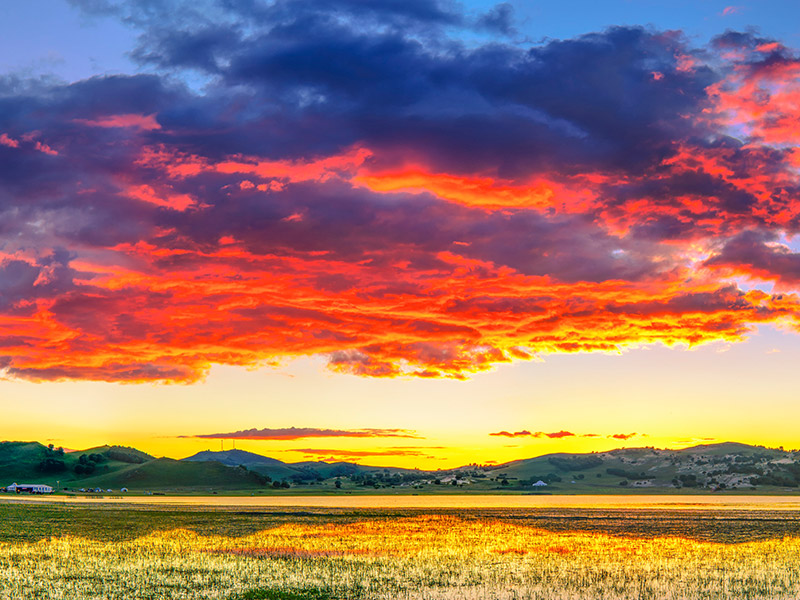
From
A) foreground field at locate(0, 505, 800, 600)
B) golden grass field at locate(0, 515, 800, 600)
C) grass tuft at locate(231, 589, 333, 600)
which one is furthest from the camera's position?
foreground field at locate(0, 505, 800, 600)

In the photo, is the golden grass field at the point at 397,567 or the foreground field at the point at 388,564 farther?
the foreground field at the point at 388,564

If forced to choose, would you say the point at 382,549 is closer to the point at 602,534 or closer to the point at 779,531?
the point at 602,534

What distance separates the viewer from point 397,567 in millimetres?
49250

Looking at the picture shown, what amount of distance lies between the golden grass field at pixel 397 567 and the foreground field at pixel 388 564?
0.30 feet

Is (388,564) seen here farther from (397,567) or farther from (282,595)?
(282,595)

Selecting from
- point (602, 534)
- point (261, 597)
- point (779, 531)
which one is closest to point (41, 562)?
point (261, 597)

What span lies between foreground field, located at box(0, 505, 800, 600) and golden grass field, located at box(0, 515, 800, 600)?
0.09 meters

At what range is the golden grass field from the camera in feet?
129

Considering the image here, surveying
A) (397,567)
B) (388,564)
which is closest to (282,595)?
(397,567)

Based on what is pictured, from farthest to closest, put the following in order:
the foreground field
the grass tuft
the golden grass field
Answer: the foreground field
the golden grass field
the grass tuft

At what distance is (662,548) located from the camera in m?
61.5

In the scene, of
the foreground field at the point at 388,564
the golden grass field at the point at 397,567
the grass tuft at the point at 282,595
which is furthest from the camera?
the foreground field at the point at 388,564

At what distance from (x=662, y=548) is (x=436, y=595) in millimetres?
31256

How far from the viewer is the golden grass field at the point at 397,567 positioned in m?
39.5
